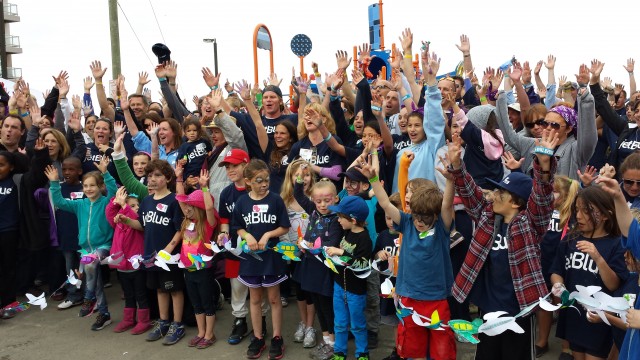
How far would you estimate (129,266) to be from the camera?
5.31m

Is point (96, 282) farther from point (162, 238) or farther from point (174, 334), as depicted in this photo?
point (174, 334)

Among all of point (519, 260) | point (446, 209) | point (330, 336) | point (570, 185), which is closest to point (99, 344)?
point (330, 336)

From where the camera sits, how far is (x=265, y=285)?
4629 mm

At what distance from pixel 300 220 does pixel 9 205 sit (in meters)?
3.50

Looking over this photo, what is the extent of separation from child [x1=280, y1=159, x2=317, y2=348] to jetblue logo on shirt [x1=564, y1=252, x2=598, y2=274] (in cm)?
219

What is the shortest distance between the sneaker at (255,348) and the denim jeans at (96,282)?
191 centimetres

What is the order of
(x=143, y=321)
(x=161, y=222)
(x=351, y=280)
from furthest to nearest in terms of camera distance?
(x=143, y=321) < (x=161, y=222) < (x=351, y=280)

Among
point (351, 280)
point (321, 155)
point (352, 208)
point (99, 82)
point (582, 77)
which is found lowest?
point (351, 280)

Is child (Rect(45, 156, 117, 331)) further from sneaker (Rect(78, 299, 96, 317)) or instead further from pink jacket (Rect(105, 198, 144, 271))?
pink jacket (Rect(105, 198, 144, 271))

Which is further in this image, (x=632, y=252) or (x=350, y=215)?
(x=350, y=215)

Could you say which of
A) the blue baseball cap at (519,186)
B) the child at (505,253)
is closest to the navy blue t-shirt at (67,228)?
the child at (505,253)

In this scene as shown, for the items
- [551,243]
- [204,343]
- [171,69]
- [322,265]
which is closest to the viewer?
[551,243]

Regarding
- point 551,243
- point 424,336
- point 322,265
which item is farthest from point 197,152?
point 551,243

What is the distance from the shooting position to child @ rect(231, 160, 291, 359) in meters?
4.61
